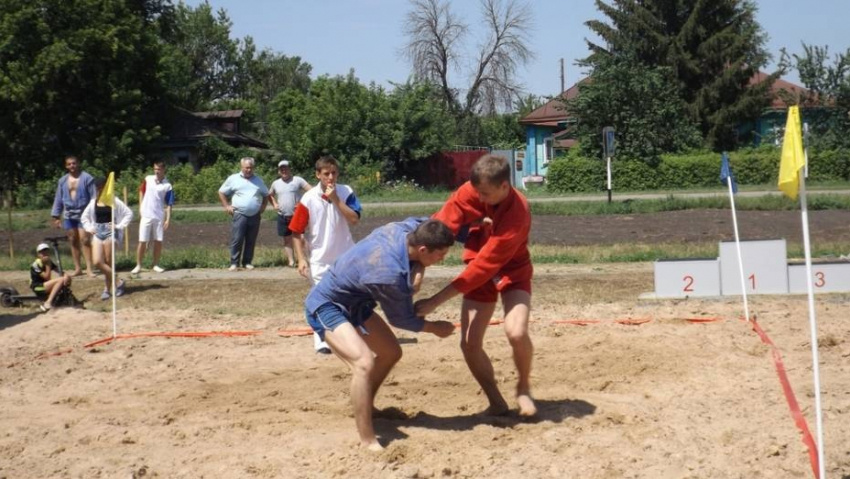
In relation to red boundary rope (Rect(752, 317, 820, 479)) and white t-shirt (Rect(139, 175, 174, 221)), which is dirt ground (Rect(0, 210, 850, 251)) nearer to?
white t-shirt (Rect(139, 175, 174, 221))

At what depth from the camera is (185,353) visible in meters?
Result: 9.50

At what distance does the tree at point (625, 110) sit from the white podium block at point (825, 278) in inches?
1098

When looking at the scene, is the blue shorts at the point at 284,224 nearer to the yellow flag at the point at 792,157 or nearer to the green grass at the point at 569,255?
the green grass at the point at 569,255

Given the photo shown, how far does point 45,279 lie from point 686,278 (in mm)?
8443

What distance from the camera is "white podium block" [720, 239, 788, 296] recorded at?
38.7 feet

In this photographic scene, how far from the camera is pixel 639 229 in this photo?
21.4m

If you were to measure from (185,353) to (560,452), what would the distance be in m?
4.77

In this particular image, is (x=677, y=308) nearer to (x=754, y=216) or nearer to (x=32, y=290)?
(x=32, y=290)

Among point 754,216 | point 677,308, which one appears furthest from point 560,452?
point 754,216

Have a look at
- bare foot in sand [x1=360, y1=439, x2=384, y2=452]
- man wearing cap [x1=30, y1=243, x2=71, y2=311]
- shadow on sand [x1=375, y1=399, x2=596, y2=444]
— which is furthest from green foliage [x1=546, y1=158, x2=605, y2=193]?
bare foot in sand [x1=360, y1=439, x2=384, y2=452]

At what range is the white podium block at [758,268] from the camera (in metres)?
11.8

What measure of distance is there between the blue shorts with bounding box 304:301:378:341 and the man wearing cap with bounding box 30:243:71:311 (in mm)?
7464

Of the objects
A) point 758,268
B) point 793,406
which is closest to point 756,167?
point 758,268

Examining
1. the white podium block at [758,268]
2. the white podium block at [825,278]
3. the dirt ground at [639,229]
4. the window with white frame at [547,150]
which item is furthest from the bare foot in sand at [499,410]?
the window with white frame at [547,150]
